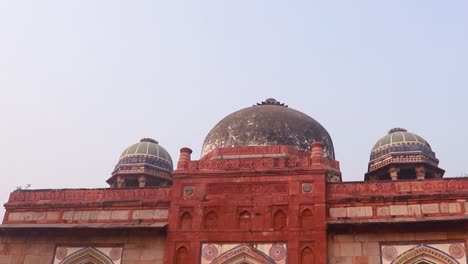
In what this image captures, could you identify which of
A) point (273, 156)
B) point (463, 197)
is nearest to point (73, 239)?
point (273, 156)

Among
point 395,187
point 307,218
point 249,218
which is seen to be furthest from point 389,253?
point 249,218

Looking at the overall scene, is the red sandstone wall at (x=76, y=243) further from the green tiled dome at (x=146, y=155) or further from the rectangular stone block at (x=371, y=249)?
the green tiled dome at (x=146, y=155)

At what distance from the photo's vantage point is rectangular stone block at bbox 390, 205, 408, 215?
12.5 metres

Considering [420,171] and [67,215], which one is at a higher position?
[420,171]

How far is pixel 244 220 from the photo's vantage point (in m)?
13.1

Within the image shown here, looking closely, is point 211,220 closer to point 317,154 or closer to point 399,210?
point 317,154

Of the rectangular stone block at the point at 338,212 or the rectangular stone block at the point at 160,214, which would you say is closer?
the rectangular stone block at the point at 338,212

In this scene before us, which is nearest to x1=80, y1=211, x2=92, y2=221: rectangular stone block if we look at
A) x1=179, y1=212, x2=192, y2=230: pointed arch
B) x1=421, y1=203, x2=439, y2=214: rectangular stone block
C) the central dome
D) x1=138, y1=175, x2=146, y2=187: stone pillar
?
x1=179, y1=212, x2=192, y2=230: pointed arch

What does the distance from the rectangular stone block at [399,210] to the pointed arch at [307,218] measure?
6.27ft

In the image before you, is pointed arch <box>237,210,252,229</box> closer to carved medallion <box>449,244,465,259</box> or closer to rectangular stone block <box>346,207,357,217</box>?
rectangular stone block <box>346,207,357,217</box>

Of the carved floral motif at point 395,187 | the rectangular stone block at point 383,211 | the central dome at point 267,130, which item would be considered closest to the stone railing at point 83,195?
the central dome at point 267,130

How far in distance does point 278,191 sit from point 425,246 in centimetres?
368

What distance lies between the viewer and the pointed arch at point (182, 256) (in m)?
12.8

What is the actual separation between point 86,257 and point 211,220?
3.40m
